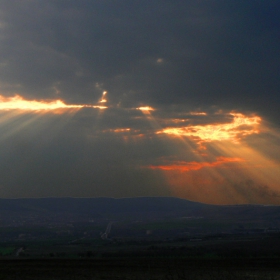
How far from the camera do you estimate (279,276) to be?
34.2 meters

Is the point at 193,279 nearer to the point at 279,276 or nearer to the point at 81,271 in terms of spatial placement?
the point at 279,276

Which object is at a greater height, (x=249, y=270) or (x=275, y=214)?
(x=275, y=214)

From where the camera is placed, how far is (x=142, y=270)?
122 feet

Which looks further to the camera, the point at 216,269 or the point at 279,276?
the point at 216,269

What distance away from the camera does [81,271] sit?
3703cm

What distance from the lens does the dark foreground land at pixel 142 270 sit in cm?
3409

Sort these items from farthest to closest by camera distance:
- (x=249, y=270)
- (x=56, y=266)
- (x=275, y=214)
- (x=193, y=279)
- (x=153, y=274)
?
(x=275, y=214) → (x=56, y=266) → (x=249, y=270) → (x=153, y=274) → (x=193, y=279)

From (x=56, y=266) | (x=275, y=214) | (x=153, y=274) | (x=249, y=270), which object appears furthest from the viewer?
(x=275, y=214)

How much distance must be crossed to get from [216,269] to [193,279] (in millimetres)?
5496

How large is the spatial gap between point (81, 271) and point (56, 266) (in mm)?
4830

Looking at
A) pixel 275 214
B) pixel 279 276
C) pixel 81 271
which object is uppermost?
pixel 275 214

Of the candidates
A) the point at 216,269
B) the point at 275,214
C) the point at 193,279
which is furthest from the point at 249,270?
the point at 275,214

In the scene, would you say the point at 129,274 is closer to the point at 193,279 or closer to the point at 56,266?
the point at 193,279

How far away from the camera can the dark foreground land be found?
1342 inches
